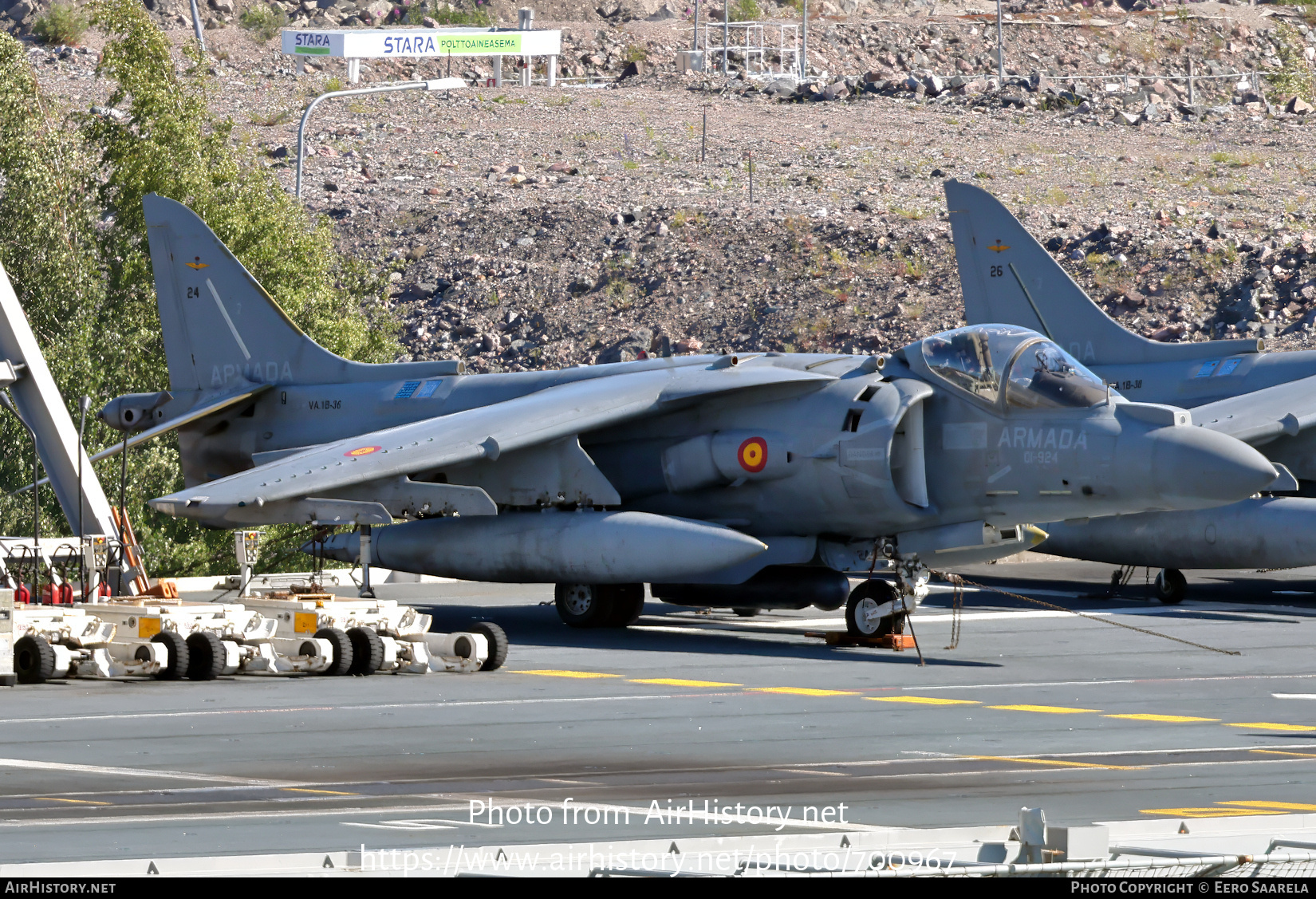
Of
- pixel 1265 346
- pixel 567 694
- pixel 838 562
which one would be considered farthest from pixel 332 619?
pixel 1265 346

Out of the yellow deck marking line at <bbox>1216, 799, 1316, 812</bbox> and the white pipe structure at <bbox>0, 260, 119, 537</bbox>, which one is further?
the white pipe structure at <bbox>0, 260, 119, 537</bbox>

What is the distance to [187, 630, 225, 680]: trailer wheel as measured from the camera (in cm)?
1534

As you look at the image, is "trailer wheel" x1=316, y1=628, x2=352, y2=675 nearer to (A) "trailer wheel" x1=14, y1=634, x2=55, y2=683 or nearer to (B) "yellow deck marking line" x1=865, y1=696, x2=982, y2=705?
(A) "trailer wheel" x1=14, y1=634, x2=55, y2=683

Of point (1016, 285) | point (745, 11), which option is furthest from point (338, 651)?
point (745, 11)

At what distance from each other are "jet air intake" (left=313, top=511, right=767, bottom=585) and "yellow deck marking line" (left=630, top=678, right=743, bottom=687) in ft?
6.25

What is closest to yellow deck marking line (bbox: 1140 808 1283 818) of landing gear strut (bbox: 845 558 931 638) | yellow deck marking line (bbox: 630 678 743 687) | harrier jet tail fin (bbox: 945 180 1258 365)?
yellow deck marking line (bbox: 630 678 743 687)

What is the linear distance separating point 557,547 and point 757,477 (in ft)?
7.00

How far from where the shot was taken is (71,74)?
66500 mm

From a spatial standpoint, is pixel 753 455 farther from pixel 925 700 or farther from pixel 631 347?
pixel 631 347

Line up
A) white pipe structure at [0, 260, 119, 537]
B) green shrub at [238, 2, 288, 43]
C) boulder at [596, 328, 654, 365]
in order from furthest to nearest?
green shrub at [238, 2, 288, 43] → boulder at [596, 328, 654, 365] → white pipe structure at [0, 260, 119, 537]

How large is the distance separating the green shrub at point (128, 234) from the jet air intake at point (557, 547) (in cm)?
1394

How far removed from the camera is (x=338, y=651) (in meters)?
15.7

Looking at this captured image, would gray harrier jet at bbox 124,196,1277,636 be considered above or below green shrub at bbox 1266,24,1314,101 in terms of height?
below

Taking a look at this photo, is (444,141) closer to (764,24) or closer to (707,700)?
(764,24)
